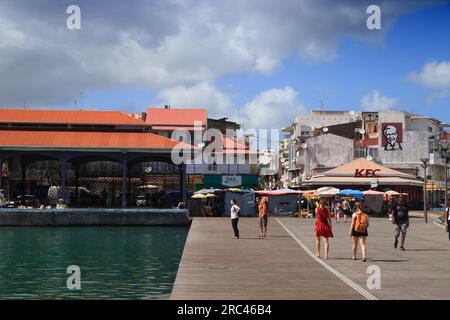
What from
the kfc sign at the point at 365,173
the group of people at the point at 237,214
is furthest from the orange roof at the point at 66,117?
the group of people at the point at 237,214

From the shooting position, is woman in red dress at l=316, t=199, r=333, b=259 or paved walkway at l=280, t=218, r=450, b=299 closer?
paved walkway at l=280, t=218, r=450, b=299

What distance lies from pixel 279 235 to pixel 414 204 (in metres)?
46.5

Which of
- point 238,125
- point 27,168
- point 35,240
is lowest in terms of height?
point 35,240

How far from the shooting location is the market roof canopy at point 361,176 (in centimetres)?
6588

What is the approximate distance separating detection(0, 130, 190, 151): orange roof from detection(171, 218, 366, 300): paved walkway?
27.5 metres

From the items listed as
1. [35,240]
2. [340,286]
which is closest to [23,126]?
[35,240]

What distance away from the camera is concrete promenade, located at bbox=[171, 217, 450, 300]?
13305 mm

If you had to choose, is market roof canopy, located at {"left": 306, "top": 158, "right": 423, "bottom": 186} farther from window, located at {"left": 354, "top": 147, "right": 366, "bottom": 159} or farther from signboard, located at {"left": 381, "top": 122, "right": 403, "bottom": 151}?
window, located at {"left": 354, "top": 147, "right": 366, "bottom": 159}

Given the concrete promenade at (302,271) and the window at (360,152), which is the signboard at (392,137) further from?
the concrete promenade at (302,271)

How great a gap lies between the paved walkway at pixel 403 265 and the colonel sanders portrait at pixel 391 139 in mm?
55687

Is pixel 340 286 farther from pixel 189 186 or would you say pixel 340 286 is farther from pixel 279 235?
pixel 189 186

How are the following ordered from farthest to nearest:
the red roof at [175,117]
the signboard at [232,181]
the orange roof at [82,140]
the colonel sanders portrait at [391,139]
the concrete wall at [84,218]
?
1. the red roof at [175,117]
2. the colonel sanders portrait at [391,139]
3. the signboard at [232,181]
4. the orange roof at [82,140]
5. the concrete wall at [84,218]

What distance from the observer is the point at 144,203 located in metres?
59.5

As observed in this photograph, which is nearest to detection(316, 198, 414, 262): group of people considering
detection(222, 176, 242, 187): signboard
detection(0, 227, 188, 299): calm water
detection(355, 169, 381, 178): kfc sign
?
detection(0, 227, 188, 299): calm water
